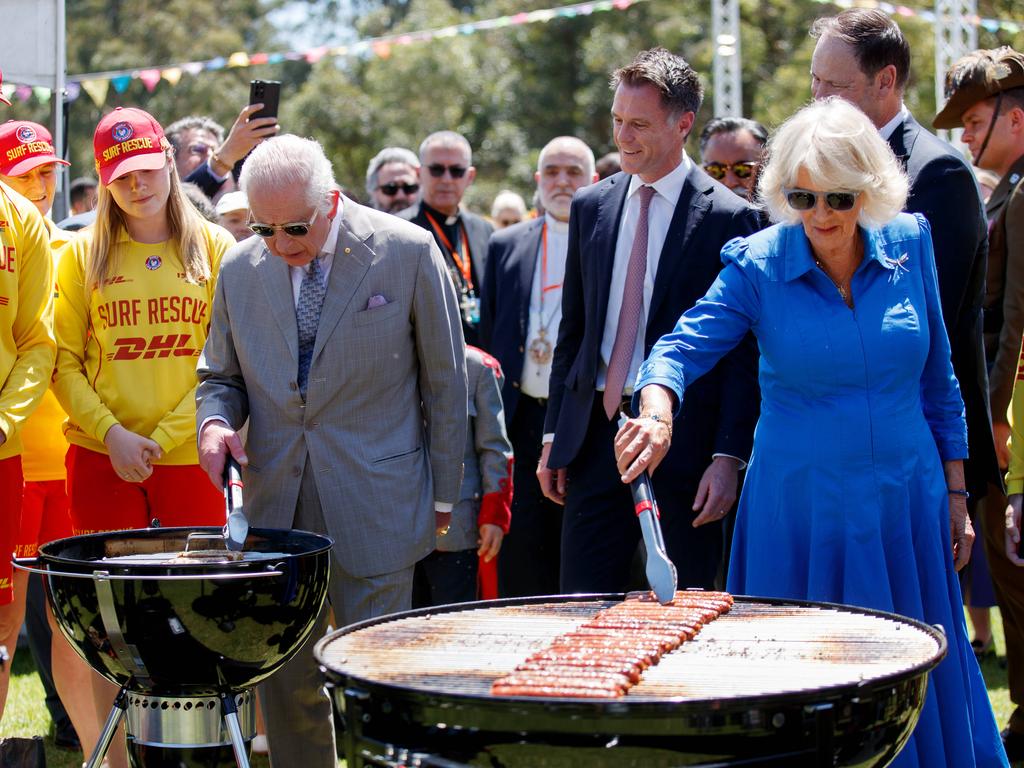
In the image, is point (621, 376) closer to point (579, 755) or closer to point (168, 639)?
point (168, 639)

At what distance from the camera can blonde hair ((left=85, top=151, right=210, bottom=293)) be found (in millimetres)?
4742

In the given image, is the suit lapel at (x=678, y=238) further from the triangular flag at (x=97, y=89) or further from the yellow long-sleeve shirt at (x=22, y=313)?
the triangular flag at (x=97, y=89)

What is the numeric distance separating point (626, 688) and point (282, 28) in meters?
45.3

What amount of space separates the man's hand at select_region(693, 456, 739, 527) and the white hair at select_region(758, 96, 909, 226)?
99 centimetres

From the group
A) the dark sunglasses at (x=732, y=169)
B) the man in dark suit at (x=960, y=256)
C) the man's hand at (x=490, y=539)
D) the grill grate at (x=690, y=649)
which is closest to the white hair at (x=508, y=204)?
the dark sunglasses at (x=732, y=169)

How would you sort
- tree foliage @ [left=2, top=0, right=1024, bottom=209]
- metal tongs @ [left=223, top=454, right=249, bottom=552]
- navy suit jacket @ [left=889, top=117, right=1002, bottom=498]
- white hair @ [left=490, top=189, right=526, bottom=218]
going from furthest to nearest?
tree foliage @ [left=2, top=0, right=1024, bottom=209] < white hair @ [left=490, top=189, right=526, bottom=218] < navy suit jacket @ [left=889, top=117, right=1002, bottom=498] < metal tongs @ [left=223, top=454, right=249, bottom=552]

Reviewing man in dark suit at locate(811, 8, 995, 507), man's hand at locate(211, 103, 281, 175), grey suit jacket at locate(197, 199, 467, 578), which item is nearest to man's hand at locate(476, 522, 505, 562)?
grey suit jacket at locate(197, 199, 467, 578)

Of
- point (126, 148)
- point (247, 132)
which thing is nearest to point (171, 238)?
point (126, 148)

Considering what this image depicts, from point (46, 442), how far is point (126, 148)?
3.66 feet

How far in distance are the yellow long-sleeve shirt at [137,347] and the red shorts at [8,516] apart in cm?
29

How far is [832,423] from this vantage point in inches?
141

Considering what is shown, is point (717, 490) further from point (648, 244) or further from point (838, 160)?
point (838, 160)

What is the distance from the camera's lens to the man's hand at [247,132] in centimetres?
581

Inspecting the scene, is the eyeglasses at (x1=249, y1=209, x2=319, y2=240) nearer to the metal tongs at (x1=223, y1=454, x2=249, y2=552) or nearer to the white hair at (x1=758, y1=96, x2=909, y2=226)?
the metal tongs at (x1=223, y1=454, x2=249, y2=552)
